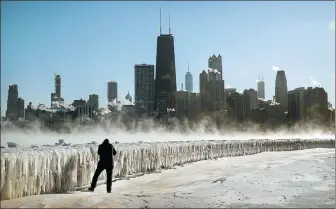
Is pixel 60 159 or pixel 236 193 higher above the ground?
pixel 60 159

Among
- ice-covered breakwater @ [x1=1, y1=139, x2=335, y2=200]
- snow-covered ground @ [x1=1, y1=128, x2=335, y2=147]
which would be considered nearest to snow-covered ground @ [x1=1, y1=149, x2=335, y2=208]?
ice-covered breakwater @ [x1=1, y1=139, x2=335, y2=200]

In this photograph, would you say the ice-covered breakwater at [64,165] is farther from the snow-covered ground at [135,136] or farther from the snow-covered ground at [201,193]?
the snow-covered ground at [135,136]

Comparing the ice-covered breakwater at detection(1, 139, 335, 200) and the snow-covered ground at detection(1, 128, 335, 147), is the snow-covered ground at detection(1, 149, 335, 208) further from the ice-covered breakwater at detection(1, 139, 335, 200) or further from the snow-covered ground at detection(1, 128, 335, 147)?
the snow-covered ground at detection(1, 128, 335, 147)

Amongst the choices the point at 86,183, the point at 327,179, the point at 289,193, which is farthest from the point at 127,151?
the point at 327,179

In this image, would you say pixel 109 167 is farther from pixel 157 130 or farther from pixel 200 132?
pixel 200 132

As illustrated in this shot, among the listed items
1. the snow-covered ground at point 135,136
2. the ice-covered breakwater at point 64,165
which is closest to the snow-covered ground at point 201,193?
the ice-covered breakwater at point 64,165

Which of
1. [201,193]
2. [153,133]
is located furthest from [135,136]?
[201,193]

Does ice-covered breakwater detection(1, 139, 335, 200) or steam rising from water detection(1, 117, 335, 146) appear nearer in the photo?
ice-covered breakwater detection(1, 139, 335, 200)

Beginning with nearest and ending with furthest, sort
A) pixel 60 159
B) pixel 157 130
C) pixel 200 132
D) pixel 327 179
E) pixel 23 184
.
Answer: pixel 23 184, pixel 60 159, pixel 327 179, pixel 157 130, pixel 200 132

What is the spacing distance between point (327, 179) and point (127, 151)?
35.0 ft

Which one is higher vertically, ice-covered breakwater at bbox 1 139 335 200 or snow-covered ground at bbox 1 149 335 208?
ice-covered breakwater at bbox 1 139 335 200

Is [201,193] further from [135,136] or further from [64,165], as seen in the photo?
[135,136]

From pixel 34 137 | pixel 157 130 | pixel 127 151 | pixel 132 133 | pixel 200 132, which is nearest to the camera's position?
pixel 127 151

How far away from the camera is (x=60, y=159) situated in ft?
51.7
